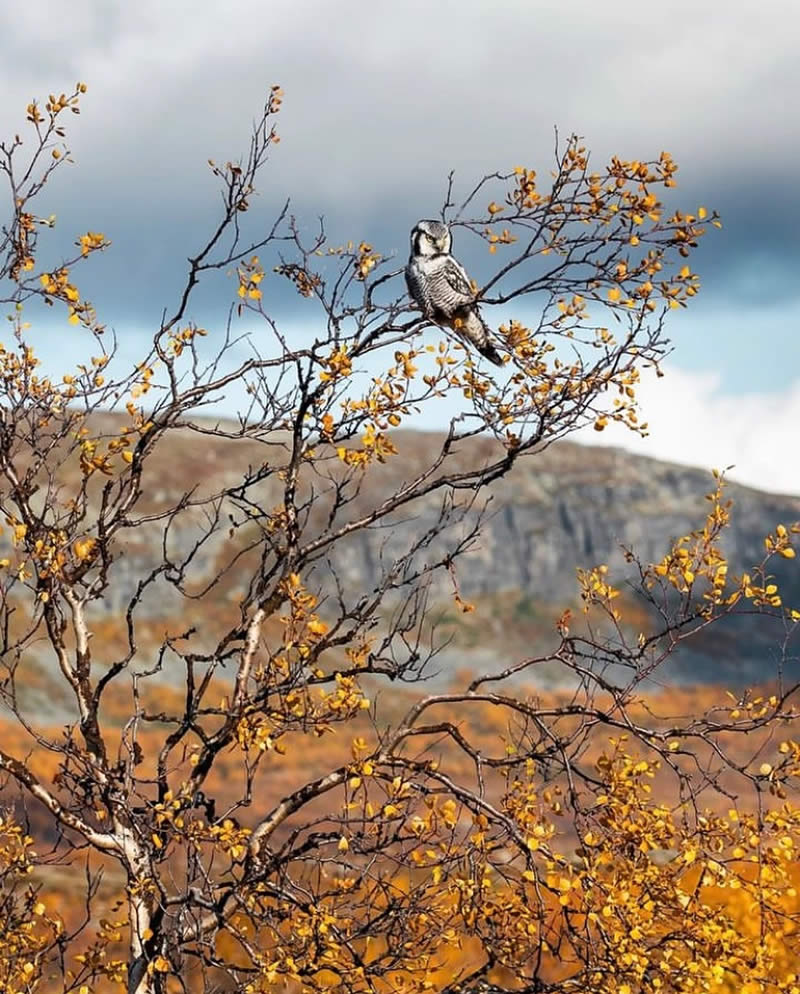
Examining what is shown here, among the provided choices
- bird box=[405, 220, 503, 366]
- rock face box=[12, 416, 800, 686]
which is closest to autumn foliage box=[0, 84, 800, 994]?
bird box=[405, 220, 503, 366]

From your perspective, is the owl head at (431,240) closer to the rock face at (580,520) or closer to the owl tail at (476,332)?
the owl tail at (476,332)

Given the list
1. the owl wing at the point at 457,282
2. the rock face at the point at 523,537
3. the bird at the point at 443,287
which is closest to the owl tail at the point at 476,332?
the bird at the point at 443,287

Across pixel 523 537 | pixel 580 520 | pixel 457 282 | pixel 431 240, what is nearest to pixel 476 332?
pixel 457 282

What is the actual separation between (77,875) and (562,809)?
23.2 m

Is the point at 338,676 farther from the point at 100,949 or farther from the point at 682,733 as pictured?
the point at 100,949

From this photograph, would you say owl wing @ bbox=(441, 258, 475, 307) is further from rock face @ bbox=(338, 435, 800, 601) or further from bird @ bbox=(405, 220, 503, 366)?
rock face @ bbox=(338, 435, 800, 601)

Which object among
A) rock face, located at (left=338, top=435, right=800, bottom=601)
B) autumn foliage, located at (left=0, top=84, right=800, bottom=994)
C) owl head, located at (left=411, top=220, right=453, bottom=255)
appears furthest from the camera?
rock face, located at (left=338, top=435, right=800, bottom=601)

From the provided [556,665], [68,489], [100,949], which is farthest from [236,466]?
[100,949]

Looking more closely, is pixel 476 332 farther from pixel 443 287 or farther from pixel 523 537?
pixel 523 537

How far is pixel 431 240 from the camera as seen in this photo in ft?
50.0

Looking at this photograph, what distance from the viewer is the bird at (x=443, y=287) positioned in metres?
14.0

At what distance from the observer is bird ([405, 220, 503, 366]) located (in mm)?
13992

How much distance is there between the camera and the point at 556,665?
92.8 m

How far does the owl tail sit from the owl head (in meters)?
1.15
